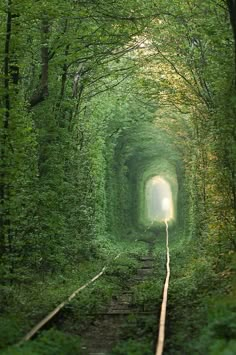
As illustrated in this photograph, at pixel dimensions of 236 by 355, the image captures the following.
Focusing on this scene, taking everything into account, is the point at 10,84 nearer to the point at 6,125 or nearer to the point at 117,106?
the point at 6,125

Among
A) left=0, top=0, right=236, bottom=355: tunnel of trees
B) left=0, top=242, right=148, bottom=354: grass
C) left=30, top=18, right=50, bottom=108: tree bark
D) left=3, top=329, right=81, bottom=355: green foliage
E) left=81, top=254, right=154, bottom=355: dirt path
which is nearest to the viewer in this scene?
left=3, top=329, right=81, bottom=355: green foliage

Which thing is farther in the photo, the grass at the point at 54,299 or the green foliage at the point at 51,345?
the grass at the point at 54,299

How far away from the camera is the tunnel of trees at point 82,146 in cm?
1193

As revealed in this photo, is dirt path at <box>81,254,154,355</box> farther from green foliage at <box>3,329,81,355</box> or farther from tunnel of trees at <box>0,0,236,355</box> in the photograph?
tunnel of trees at <box>0,0,236,355</box>

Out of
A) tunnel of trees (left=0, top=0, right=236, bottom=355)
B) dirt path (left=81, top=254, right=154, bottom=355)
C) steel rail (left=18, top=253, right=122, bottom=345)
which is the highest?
tunnel of trees (left=0, top=0, right=236, bottom=355)

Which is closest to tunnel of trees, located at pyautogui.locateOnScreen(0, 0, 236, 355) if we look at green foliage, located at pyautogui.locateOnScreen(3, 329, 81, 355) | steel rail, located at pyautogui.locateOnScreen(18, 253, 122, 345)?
green foliage, located at pyautogui.locateOnScreen(3, 329, 81, 355)

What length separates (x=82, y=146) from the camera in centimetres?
2523

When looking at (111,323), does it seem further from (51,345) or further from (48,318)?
(51,345)

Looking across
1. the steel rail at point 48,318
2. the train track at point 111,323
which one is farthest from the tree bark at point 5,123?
the train track at point 111,323

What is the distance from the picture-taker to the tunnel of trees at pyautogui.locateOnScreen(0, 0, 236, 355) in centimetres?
1193

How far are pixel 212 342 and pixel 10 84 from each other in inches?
301

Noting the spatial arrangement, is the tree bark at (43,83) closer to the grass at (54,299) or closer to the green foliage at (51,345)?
the grass at (54,299)

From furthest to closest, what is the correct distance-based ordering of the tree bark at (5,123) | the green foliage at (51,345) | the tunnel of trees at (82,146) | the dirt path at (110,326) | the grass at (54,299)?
the tree bark at (5,123) → the tunnel of trees at (82,146) → the dirt path at (110,326) → the grass at (54,299) → the green foliage at (51,345)

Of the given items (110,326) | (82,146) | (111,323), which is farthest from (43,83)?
(110,326)
